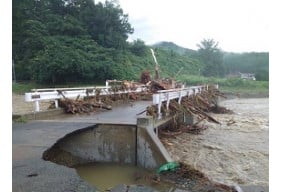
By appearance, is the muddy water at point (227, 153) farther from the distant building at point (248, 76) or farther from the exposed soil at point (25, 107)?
the distant building at point (248, 76)

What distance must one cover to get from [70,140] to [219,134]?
722cm

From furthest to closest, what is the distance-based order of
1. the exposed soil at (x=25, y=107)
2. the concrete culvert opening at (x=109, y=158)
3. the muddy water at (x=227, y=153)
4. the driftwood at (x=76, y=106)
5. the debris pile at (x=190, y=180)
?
1. the exposed soil at (x=25, y=107)
2. the driftwood at (x=76, y=106)
3. the muddy water at (x=227, y=153)
4. the concrete culvert opening at (x=109, y=158)
5. the debris pile at (x=190, y=180)

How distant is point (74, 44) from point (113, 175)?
89.6ft

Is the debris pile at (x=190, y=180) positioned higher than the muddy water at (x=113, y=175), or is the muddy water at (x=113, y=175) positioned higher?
the debris pile at (x=190, y=180)

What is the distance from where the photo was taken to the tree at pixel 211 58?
61.7 m

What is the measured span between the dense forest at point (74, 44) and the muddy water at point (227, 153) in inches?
654

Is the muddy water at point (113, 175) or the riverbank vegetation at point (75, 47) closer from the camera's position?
the muddy water at point (113, 175)

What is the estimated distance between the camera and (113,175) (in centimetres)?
625

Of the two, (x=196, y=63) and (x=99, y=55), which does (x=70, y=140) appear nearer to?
(x=99, y=55)

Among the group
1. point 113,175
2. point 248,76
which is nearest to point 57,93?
point 113,175

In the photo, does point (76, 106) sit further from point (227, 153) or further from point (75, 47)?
→ point (75, 47)

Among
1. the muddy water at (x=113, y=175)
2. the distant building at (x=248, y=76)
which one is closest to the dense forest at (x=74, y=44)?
the distant building at (x=248, y=76)

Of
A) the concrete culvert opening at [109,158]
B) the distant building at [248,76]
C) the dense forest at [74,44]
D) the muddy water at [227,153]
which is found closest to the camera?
the concrete culvert opening at [109,158]
